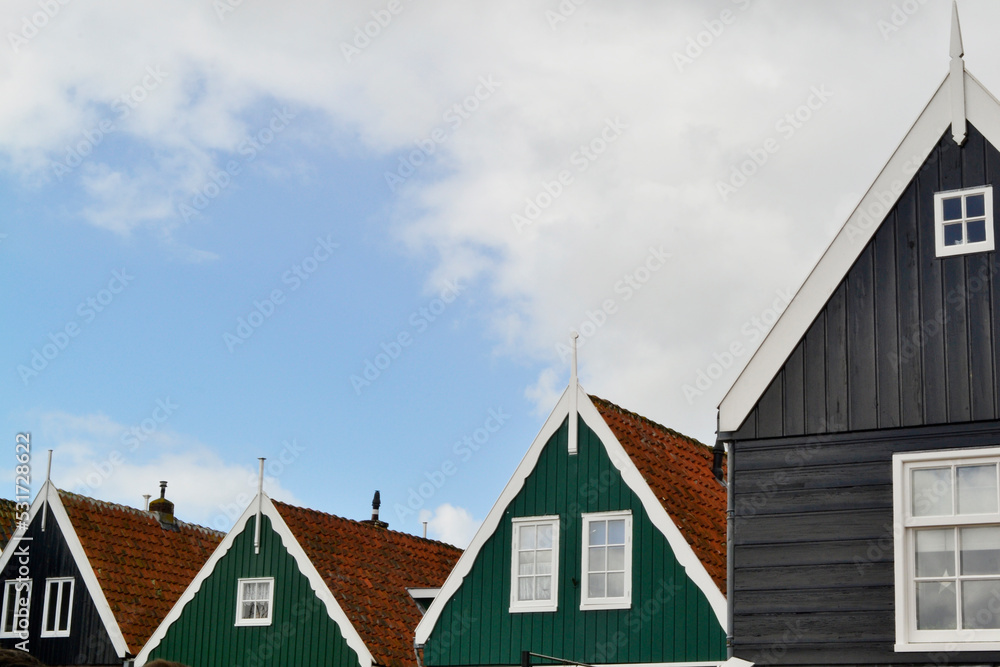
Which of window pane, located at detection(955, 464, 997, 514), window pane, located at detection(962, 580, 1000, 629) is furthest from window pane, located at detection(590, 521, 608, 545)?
window pane, located at detection(962, 580, 1000, 629)

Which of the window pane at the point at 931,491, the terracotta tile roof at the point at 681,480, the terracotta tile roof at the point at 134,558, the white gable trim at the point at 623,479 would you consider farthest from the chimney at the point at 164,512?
the window pane at the point at 931,491

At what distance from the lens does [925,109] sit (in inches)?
538

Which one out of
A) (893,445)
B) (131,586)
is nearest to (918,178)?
(893,445)

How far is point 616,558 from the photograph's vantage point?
59.5 feet

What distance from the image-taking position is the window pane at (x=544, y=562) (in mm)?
18578

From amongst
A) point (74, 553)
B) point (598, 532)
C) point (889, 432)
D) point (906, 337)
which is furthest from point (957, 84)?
point (74, 553)

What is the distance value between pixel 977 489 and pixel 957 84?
170 inches

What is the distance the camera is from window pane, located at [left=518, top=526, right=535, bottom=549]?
61.8 feet

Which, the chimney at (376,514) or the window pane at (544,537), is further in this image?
the chimney at (376,514)

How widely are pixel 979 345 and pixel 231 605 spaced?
14.7m

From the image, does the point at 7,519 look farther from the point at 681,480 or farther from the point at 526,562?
the point at 681,480

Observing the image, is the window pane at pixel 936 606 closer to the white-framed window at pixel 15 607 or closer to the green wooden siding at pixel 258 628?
the green wooden siding at pixel 258 628

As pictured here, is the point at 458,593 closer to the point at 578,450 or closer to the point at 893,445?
the point at 578,450

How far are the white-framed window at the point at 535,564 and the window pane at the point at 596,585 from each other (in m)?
0.51
